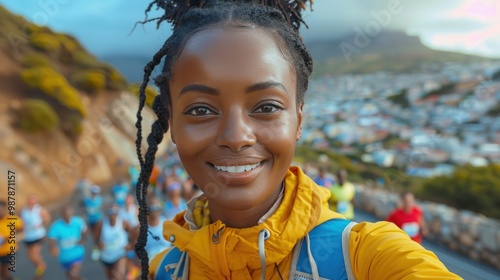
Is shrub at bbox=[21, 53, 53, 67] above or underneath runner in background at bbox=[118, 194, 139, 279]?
above

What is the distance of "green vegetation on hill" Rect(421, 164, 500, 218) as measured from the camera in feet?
32.8

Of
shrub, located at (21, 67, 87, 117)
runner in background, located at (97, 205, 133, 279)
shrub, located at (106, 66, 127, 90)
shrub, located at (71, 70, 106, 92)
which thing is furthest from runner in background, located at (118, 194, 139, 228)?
shrub, located at (106, 66, 127, 90)

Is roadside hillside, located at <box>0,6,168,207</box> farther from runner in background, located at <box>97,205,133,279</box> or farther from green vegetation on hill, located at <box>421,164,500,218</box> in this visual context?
green vegetation on hill, located at <box>421,164,500,218</box>

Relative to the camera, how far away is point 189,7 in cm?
153

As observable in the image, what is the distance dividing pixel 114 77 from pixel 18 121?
9154 mm

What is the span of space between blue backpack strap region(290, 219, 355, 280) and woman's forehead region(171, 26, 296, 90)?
480 mm

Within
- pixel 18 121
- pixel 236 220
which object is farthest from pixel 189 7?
pixel 18 121

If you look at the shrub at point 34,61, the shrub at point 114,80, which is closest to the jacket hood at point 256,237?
the shrub at point 34,61

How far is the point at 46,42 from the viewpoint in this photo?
22.6 meters

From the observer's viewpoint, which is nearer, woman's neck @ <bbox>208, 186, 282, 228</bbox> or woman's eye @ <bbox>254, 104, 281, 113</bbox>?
woman's eye @ <bbox>254, 104, 281, 113</bbox>

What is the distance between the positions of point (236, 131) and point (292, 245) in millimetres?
389

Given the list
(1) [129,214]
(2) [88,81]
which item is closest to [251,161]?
(1) [129,214]

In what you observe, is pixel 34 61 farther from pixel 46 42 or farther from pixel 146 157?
pixel 146 157

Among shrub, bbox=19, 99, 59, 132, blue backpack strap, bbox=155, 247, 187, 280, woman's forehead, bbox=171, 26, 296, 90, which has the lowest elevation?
blue backpack strap, bbox=155, 247, 187, 280
